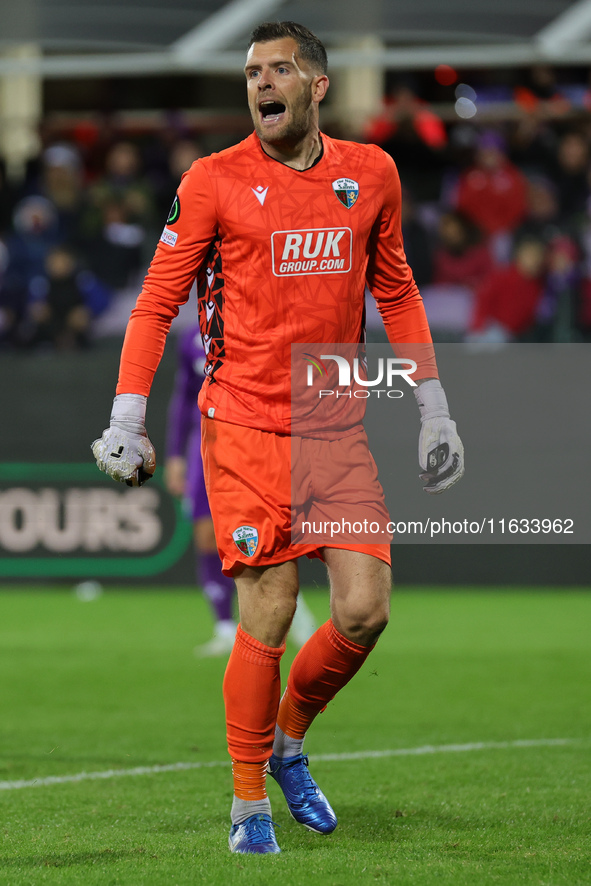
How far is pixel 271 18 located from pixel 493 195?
2.68 m

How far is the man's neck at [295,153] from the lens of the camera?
3.88 meters

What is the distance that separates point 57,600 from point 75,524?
70 centimetres

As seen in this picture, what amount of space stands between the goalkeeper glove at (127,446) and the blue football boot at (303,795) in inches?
40.4

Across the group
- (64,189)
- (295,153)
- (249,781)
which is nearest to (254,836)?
(249,781)

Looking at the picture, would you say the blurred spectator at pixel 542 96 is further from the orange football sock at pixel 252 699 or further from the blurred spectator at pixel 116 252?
the orange football sock at pixel 252 699

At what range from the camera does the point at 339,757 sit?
5320 millimetres

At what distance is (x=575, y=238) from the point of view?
1177 centimetres

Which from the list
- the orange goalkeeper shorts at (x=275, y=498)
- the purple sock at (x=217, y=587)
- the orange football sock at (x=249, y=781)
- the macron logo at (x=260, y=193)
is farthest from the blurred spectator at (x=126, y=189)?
the orange football sock at (x=249, y=781)

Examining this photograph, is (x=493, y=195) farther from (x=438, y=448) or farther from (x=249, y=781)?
(x=249, y=781)

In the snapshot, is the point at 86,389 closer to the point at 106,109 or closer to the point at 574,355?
the point at 574,355

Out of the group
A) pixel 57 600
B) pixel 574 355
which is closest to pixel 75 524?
pixel 57 600

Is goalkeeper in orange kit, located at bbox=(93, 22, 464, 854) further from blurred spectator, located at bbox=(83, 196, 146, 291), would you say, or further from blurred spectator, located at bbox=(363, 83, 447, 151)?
blurred spectator, located at bbox=(363, 83, 447, 151)

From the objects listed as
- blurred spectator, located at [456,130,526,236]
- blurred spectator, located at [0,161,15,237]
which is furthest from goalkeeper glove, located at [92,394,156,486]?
blurred spectator, located at [0,161,15,237]

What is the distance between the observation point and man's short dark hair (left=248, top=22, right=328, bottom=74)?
381 cm
